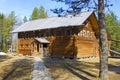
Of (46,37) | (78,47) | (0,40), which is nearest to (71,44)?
(78,47)

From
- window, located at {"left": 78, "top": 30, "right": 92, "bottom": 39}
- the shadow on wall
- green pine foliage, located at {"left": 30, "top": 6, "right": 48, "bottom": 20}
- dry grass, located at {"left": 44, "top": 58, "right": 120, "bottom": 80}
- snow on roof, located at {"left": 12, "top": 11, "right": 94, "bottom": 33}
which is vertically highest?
green pine foliage, located at {"left": 30, "top": 6, "right": 48, "bottom": 20}

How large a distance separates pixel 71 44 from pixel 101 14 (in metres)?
22.7

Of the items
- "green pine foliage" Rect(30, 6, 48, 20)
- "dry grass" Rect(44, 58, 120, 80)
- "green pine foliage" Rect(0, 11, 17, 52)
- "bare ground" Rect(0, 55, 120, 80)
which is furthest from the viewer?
"green pine foliage" Rect(30, 6, 48, 20)

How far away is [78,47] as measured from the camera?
38.9 m

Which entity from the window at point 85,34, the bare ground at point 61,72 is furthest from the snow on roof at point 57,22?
the bare ground at point 61,72

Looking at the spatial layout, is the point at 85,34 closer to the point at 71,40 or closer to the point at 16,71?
the point at 71,40

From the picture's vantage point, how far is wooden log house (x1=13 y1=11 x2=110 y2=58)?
38781mm

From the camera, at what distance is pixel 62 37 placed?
4016cm

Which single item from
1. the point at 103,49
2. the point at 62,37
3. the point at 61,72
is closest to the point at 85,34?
the point at 62,37

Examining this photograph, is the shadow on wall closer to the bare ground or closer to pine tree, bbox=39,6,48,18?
the bare ground

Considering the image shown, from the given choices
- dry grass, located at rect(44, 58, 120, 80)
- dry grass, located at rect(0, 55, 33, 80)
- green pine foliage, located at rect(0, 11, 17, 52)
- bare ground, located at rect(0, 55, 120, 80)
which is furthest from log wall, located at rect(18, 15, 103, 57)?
green pine foliage, located at rect(0, 11, 17, 52)

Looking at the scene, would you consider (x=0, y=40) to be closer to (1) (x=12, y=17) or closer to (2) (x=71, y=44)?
(1) (x=12, y=17)

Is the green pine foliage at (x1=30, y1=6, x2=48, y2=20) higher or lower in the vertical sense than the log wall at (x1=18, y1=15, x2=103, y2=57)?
higher

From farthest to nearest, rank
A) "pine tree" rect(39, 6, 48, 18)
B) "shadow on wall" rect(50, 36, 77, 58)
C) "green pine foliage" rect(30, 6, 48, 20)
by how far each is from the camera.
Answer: "pine tree" rect(39, 6, 48, 18), "green pine foliage" rect(30, 6, 48, 20), "shadow on wall" rect(50, 36, 77, 58)
